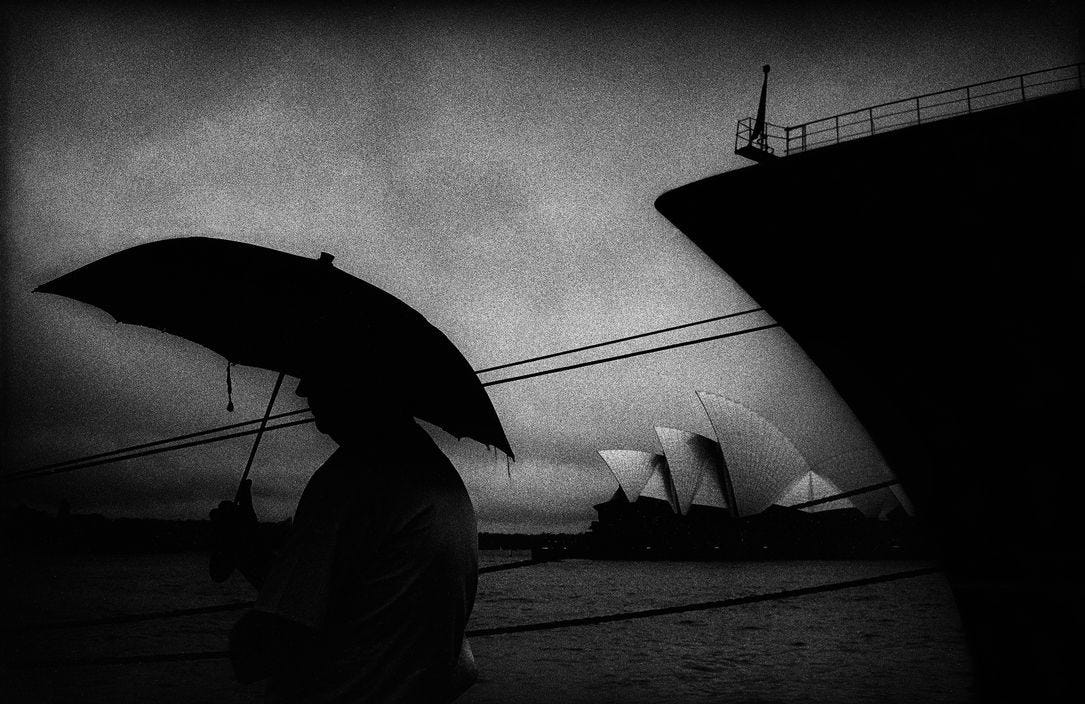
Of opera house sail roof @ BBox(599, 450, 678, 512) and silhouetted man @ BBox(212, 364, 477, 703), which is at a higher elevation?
opera house sail roof @ BBox(599, 450, 678, 512)

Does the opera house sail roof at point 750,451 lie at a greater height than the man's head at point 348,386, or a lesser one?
greater

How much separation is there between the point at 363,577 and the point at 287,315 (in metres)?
0.73

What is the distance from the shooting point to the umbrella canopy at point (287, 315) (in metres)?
1.76

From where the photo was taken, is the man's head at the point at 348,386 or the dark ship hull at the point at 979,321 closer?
the man's head at the point at 348,386

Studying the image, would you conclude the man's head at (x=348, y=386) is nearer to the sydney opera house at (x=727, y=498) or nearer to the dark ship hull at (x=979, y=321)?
the dark ship hull at (x=979, y=321)

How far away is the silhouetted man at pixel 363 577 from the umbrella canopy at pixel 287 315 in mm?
214

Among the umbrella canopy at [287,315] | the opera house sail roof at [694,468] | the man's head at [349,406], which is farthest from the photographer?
the opera house sail roof at [694,468]

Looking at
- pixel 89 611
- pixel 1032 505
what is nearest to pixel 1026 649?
pixel 1032 505

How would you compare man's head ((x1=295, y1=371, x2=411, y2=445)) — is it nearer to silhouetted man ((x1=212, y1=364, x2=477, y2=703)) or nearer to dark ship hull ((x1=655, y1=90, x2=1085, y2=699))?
silhouetted man ((x1=212, y1=364, x2=477, y2=703))

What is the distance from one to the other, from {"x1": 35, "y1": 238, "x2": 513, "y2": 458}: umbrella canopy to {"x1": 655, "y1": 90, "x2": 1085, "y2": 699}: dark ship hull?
10.6 feet

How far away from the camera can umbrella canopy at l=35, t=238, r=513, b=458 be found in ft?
5.77

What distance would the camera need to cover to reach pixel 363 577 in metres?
1.45

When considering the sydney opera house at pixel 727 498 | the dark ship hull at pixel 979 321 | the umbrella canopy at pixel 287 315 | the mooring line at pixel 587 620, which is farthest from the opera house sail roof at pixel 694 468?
the umbrella canopy at pixel 287 315

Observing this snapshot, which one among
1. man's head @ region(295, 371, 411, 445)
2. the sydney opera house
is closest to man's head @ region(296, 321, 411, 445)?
man's head @ region(295, 371, 411, 445)
